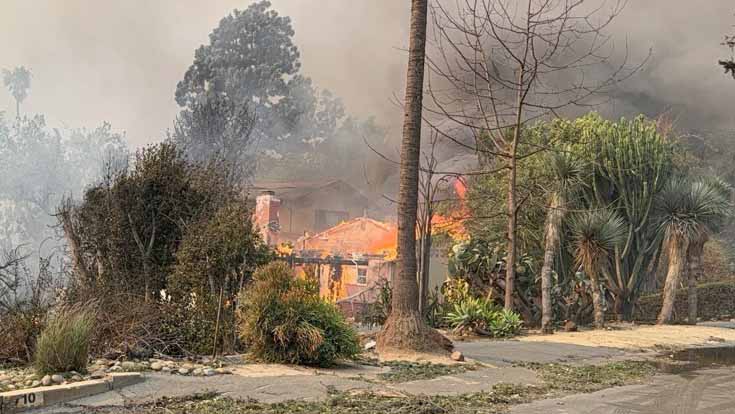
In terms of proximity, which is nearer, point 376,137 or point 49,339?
point 49,339

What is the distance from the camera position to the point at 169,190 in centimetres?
1185

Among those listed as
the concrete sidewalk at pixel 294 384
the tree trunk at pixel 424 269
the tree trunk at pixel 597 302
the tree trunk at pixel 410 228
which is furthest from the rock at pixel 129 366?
the tree trunk at pixel 597 302

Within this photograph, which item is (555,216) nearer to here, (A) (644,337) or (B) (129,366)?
(A) (644,337)

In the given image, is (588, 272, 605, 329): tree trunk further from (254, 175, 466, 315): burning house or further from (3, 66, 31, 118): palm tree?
(3, 66, 31, 118): palm tree

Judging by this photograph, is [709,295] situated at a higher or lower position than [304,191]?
lower

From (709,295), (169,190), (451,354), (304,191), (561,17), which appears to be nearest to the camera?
(451,354)

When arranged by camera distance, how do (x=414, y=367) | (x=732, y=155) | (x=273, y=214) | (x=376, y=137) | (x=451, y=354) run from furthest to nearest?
(x=376, y=137), (x=732, y=155), (x=273, y=214), (x=451, y=354), (x=414, y=367)

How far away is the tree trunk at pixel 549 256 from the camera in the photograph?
17297 millimetres

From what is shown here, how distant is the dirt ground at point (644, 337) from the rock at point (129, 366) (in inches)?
352

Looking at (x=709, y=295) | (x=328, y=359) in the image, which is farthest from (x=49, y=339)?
(x=709, y=295)

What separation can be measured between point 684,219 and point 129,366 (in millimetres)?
18594

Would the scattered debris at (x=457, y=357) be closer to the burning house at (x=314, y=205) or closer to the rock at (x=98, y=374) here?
the rock at (x=98, y=374)

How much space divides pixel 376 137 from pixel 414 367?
54.6 metres

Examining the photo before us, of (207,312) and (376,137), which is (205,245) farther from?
(376,137)
